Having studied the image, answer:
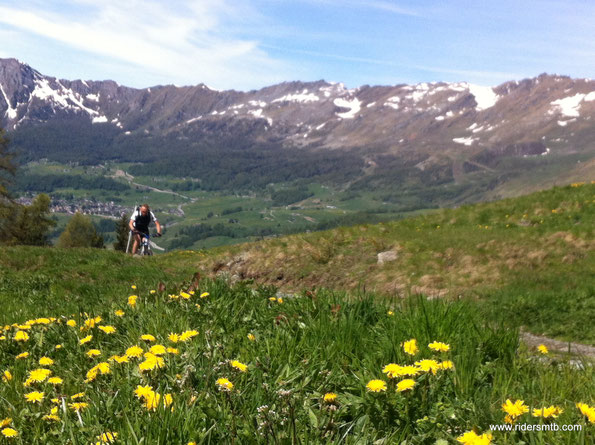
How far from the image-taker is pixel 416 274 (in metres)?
18.6

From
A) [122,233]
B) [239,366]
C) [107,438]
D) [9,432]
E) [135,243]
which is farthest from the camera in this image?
[122,233]

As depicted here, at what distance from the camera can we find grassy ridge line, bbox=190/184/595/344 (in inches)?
555

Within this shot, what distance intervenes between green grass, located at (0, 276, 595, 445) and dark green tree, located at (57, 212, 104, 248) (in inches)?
4615

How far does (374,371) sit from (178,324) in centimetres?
256

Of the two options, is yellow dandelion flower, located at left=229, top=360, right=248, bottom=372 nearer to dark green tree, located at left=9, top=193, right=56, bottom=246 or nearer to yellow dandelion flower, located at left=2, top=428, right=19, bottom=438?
yellow dandelion flower, located at left=2, top=428, right=19, bottom=438

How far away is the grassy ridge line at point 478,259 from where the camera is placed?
14.1 metres

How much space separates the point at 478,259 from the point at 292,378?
15.8 meters

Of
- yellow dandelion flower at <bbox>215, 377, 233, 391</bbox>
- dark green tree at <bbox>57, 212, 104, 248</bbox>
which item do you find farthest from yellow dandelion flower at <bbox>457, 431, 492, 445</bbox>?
dark green tree at <bbox>57, 212, 104, 248</bbox>

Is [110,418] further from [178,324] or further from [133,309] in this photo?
[133,309]

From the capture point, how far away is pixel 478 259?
18.2 metres

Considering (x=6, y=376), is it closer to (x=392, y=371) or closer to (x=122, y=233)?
(x=392, y=371)

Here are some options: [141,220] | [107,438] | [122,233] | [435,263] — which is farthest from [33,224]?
[107,438]

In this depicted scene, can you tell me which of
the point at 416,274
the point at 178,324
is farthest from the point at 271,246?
the point at 178,324

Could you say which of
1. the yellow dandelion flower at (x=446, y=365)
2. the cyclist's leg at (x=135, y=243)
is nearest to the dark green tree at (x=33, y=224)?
the cyclist's leg at (x=135, y=243)
